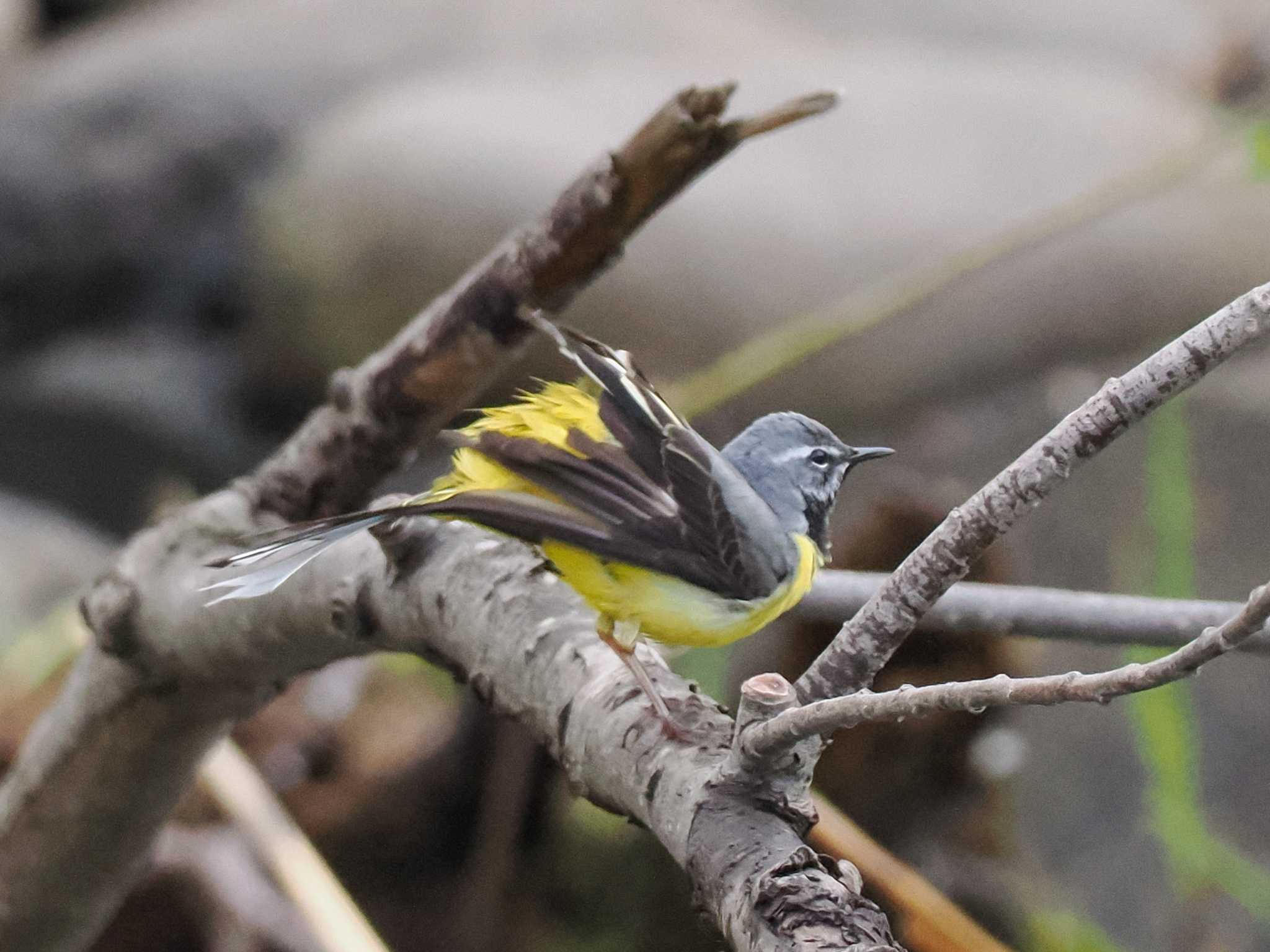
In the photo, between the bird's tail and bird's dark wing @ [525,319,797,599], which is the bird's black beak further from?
the bird's tail

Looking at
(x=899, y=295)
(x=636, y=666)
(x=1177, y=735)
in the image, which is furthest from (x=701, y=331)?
(x=636, y=666)

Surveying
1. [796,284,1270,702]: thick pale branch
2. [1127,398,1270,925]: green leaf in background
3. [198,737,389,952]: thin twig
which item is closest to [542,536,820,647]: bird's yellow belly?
[796,284,1270,702]: thick pale branch

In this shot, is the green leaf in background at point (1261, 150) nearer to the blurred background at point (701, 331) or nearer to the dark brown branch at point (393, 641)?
the blurred background at point (701, 331)

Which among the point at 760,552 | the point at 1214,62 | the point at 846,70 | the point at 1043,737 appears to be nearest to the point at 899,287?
the point at 1043,737

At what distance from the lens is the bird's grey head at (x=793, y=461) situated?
511 millimetres

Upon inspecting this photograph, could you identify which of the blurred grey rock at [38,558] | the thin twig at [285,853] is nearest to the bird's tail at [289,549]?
the thin twig at [285,853]

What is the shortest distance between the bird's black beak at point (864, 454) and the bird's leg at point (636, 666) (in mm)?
117

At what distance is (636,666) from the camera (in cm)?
54

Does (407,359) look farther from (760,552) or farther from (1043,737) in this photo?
(1043,737)

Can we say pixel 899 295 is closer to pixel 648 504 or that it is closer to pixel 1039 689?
pixel 648 504

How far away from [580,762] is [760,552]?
111 millimetres

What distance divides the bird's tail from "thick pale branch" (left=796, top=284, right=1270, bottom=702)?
0.20 metres

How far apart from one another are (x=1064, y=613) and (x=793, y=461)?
A: 0.74ft

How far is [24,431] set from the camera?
7.31ft
